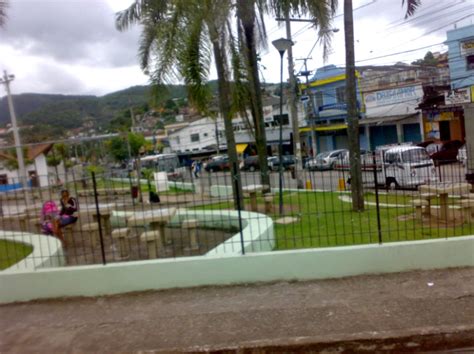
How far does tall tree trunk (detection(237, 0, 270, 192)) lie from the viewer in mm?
9789

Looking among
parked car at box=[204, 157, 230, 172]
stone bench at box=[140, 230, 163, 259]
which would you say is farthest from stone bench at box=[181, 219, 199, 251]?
parked car at box=[204, 157, 230, 172]

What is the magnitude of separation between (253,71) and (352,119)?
3.18 m

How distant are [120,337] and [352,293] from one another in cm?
244

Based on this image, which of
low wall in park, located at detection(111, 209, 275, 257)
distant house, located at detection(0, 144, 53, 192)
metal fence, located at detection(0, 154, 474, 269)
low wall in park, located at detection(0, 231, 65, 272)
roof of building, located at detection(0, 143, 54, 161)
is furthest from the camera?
roof of building, located at detection(0, 143, 54, 161)

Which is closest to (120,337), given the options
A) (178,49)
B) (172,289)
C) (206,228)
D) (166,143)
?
(172,289)

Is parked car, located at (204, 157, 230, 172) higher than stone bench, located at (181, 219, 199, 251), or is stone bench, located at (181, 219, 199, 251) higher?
parked car, located at (204, 157, 230, 172)

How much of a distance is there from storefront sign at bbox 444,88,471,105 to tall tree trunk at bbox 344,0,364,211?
19.2 m

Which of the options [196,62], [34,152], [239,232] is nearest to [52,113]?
[34,152]

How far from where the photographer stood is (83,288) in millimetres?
5137

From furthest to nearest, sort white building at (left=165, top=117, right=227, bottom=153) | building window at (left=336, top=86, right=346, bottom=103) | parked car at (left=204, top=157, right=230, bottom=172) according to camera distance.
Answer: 1. white building at (left=165, top=117, right=227, bottom=153)
2. building window at (left=336, top=86, right=346, bottom=103)
3. parked car at (left=204, top=157, right=230, bottom=172)

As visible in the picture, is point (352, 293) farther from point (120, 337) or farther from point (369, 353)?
point (120, 337)

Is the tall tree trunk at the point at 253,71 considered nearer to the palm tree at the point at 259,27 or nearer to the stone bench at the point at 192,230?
the palm tree at the point at 259,27

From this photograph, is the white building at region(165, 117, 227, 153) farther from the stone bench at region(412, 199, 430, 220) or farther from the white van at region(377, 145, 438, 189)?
the stone bench at region(412, 199, 430, 220)

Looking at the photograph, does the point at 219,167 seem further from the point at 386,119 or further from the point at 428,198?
the point at 386,119
